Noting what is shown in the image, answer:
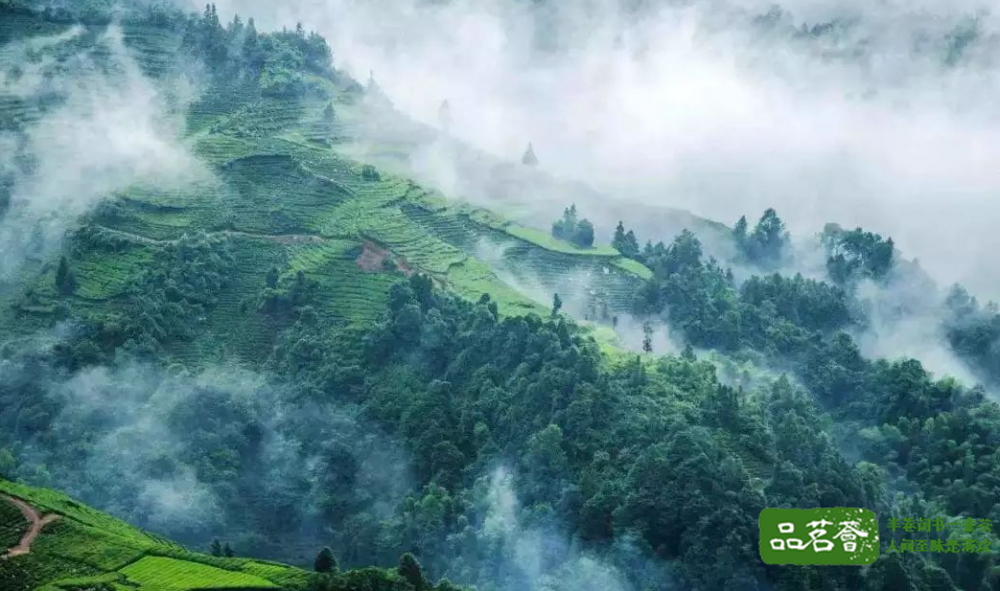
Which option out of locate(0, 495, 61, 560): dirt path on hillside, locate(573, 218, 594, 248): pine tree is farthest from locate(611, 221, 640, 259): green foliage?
locate(0, 495, 61, 560): dirt path on hillside

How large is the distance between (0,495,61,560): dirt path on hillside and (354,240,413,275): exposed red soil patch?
842 inches

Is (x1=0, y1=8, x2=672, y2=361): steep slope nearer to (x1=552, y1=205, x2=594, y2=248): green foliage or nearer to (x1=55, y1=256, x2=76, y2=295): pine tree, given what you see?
(x1=55, y1=256, x2=76, y2=295): pine tree

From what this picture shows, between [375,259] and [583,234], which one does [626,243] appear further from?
[375,259]

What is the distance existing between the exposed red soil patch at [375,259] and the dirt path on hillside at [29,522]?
21.4 m

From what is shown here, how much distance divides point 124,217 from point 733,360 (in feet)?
84.8

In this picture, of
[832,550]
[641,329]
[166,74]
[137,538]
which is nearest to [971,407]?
[641,329]

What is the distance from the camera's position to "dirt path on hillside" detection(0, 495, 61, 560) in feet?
114

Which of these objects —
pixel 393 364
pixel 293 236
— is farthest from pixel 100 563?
pixel 293 236

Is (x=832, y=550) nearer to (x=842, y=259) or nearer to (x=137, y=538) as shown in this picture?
(x=137, y=538)

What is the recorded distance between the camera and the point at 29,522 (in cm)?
3616

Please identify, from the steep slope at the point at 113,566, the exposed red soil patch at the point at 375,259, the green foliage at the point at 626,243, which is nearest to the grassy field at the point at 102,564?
the steep slope at the point at 113,566

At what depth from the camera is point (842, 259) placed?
66.4 metres

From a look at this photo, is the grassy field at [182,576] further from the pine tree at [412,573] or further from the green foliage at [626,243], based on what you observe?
the green foliage at [626,243]

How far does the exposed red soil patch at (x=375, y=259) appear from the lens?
5606 cm
